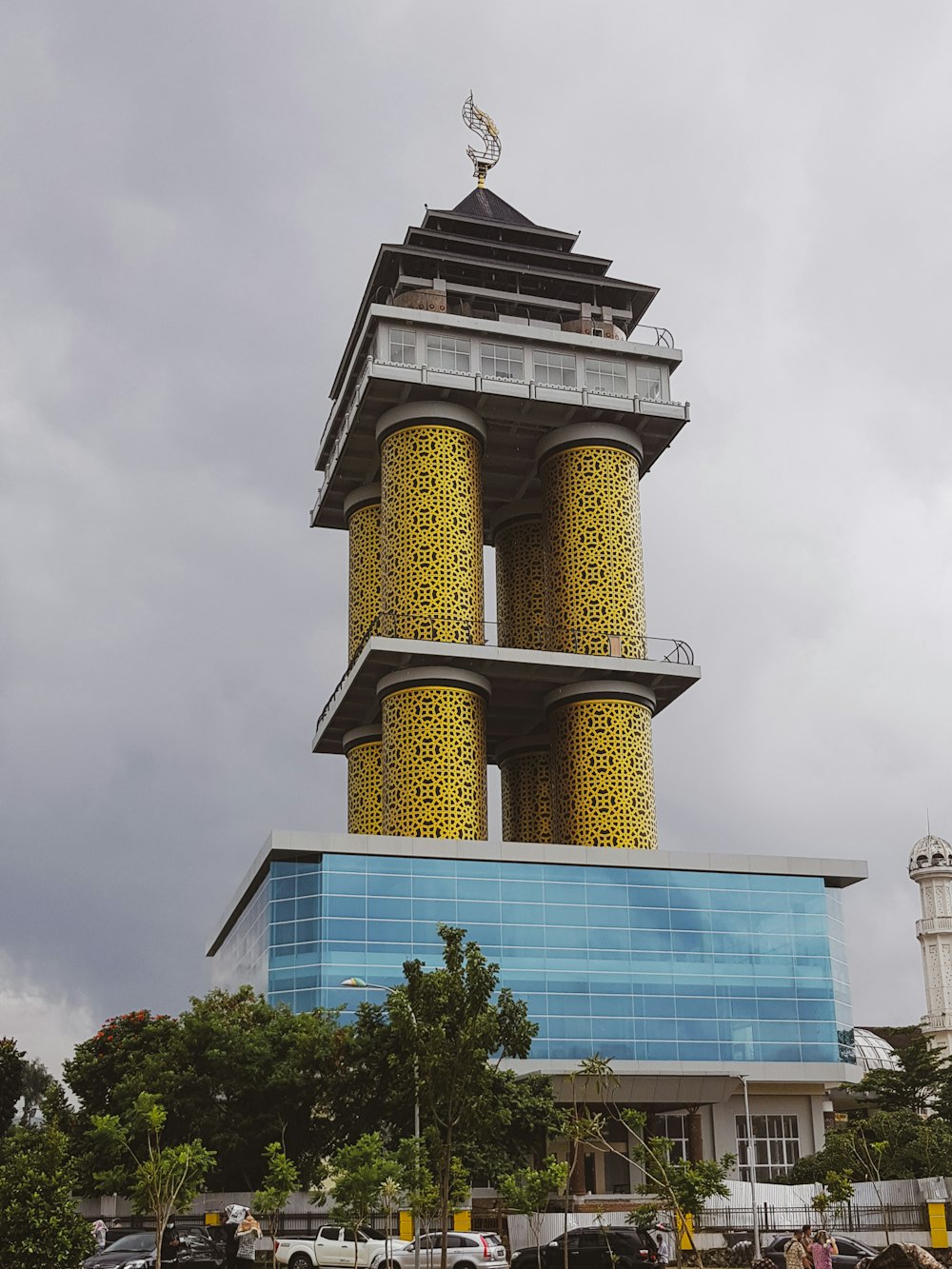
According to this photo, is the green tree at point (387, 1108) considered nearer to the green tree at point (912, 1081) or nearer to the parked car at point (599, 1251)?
the parked car at point (599, 1251)

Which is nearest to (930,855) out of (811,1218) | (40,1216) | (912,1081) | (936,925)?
(936,925)

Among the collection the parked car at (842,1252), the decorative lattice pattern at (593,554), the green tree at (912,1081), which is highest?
the decorative lattice pattern at (593,554)

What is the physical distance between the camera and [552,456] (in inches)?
2564

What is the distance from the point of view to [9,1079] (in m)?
70.9

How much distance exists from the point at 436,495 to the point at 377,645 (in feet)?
23.3

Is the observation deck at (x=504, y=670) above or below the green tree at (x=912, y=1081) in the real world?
above

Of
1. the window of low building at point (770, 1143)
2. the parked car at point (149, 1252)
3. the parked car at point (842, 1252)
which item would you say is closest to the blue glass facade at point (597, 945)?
the window of low building at point (770, 1143)

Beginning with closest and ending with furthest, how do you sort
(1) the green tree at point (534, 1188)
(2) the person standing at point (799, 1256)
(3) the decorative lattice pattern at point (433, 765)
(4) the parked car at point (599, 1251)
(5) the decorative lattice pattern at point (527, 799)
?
(2) the person standing at point (799, 1256), (1) the green tree at point (534, 1188), (4) the parked car at point (599, 1251), (3) the decorative lattice pattern at point (433, 765), (5) the decorative lattice pattern at point (527, 799)

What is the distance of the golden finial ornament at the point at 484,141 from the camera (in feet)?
238

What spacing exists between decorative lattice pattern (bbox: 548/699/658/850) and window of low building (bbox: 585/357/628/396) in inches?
531

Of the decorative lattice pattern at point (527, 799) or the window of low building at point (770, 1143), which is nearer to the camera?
the window of low building at point (770, 1143)

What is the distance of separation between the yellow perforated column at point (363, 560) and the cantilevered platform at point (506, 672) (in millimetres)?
3030

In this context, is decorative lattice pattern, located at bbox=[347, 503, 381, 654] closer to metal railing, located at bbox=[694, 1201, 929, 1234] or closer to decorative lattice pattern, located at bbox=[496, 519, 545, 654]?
decorative lattice pattern, located at bbox=[496, 519, 545, 654]

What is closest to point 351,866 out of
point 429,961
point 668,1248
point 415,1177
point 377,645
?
point 429,961
